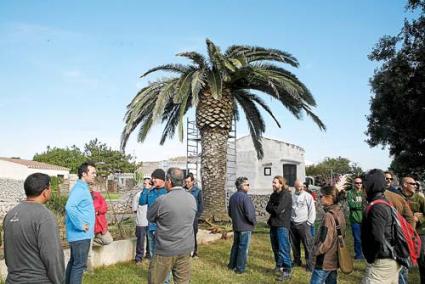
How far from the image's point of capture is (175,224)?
4.75 metres

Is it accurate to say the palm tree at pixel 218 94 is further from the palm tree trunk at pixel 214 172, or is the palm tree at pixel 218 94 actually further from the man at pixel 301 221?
the man at pixel 301 221

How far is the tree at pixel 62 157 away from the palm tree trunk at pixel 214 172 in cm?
5382

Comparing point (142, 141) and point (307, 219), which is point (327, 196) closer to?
point (307, 219)

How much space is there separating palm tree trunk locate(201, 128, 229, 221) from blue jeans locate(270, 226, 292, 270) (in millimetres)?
5741

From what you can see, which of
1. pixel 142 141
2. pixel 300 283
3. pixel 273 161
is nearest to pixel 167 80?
pixel 142 141

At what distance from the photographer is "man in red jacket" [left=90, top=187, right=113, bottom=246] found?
23.2ft

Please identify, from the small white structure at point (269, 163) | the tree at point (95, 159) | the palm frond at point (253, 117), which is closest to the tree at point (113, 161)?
the tree at point (95, 159)

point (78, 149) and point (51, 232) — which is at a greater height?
point (78, 149)

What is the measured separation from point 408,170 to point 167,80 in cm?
1030

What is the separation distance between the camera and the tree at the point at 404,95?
14.2 metres

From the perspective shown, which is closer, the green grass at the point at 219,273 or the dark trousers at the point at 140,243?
the green grass at the point at 219,273

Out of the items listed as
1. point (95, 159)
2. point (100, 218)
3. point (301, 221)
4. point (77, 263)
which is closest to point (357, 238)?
point (301, 221)

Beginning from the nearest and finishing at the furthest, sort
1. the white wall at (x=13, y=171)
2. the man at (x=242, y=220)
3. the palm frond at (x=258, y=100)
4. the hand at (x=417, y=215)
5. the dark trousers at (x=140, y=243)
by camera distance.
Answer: the hand at (x=417, y=215), the man at (x=242, y=220), the dark trousers at (x=140, y=243), the palm frond at (x=258, y=100), the white wall at (x=13, y=171)

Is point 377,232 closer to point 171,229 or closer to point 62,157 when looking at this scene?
point 171,229
